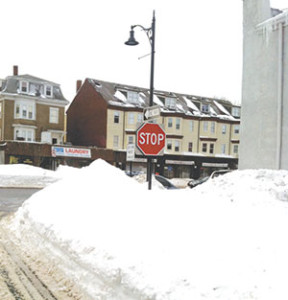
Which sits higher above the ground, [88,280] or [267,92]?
[267,92]

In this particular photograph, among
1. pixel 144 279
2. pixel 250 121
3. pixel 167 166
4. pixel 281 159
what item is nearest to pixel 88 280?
pixel 144 279

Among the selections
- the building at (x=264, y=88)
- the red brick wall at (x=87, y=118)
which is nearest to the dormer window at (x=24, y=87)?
the red brick wall at (x=87, y=118)

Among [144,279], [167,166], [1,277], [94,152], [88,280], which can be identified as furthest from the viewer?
[167,166]

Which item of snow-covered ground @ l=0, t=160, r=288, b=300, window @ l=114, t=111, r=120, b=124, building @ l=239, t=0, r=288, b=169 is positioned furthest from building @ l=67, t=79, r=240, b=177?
snow-covered ground @ l=0, t=160, r=288, b=300

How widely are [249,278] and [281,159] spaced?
245 inches

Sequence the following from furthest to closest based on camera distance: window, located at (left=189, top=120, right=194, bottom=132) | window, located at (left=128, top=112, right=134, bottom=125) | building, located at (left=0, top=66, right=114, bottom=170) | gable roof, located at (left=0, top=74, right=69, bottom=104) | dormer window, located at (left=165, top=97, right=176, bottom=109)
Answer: window, located at (left=189, top=120, right=194, bottom=132) < dormer window, located at (left=165, top=97, right=176, bottom=109) < window, located at (left=128, top=112, right=134, bottom=125) < gable roof, located at (left=0, top=74, right=69, bottom=104) < building, located at (left=0, top=66, right=114, bottom=170)

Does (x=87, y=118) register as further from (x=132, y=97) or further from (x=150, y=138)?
(x=150, y=138)

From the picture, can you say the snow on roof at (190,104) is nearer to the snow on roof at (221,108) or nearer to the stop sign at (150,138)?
the snow on roof at (221,108)

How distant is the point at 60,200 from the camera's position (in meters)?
7.79

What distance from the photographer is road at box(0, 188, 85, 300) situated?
14.0 ft

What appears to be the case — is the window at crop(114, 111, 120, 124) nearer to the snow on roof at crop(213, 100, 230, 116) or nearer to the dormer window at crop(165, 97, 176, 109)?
the dormer window at crop(165, 97, 176, 109)

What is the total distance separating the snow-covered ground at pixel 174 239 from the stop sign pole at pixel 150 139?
3.19 ft

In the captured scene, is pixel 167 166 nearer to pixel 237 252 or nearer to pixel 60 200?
pixel 60 200

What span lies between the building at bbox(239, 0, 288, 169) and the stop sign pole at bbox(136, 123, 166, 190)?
3467 millimetres
